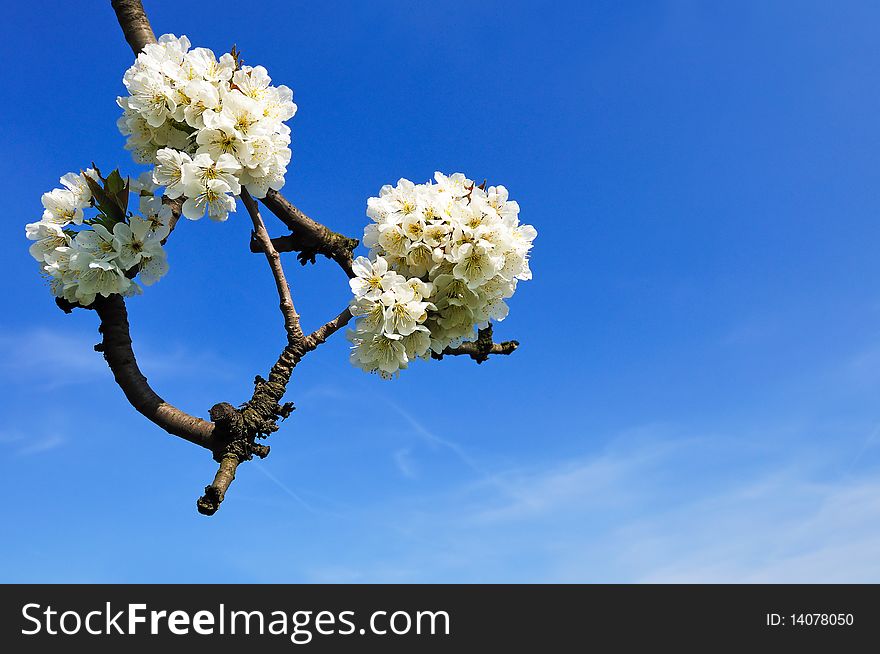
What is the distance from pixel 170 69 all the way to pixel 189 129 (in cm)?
23

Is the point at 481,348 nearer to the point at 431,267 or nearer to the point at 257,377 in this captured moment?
the point at 431,267

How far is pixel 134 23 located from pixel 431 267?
184cm

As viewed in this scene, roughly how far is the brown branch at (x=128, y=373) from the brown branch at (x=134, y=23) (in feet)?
3.83

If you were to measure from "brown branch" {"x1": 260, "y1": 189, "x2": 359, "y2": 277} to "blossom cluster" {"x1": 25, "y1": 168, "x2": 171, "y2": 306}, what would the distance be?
1.63 ft

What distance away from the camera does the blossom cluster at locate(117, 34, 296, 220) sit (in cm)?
277

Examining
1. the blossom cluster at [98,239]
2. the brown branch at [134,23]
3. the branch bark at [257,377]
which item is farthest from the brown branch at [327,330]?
the brown branch at [134,23]

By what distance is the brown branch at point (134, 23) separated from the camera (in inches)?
131

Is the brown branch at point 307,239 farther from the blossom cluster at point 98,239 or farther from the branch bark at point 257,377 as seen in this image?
the blossom cluster at point 98,239

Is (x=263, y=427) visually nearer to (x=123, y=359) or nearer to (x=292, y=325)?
(x=292, y=325)

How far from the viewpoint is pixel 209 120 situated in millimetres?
2748

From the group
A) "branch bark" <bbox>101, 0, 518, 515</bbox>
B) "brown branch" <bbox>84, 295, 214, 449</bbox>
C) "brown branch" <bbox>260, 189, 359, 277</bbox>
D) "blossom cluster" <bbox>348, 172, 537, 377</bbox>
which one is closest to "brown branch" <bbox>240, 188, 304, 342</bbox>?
"branch bark" <bbox>101, 0, 518, 515</bbox>

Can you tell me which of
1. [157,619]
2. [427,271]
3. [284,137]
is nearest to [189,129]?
[284,137]

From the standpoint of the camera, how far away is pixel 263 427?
288 cm

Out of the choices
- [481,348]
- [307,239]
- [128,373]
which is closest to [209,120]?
[307,239]
